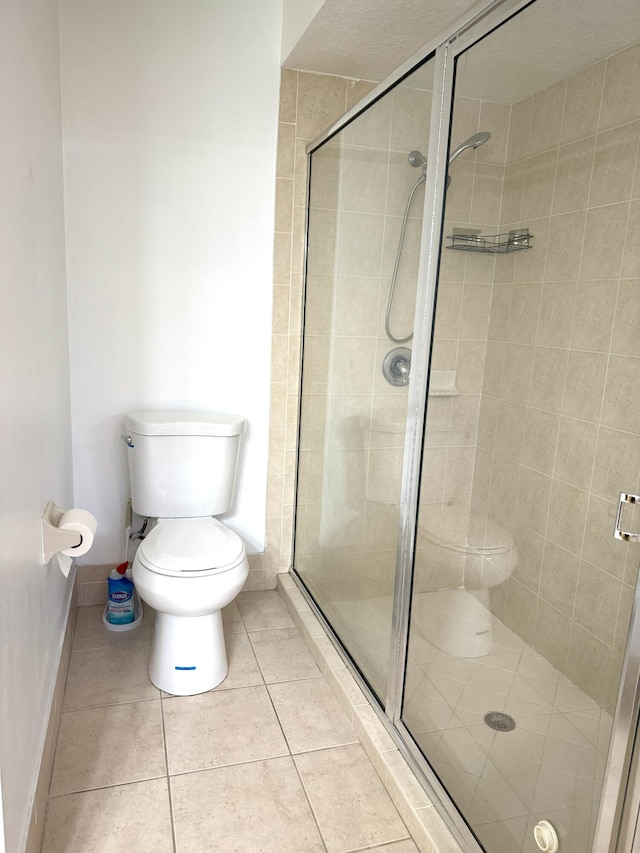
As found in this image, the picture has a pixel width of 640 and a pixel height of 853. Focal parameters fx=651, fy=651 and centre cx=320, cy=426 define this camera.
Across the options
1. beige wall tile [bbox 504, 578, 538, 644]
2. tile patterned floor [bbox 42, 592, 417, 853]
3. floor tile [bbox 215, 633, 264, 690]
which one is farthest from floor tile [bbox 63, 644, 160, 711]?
beige wall tile [bbox 504, 578, 538, 644]

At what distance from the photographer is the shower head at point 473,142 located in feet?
4.78

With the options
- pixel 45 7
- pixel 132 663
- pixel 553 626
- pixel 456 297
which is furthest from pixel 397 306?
pixel 132 663

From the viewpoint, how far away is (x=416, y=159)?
1699 mm

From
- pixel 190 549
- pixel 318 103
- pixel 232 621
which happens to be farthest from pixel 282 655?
pixel 318 103

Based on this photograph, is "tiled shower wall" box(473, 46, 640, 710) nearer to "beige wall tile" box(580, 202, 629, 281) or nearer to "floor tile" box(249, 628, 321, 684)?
"beige wall tile" box(580, 202, 629, 281)

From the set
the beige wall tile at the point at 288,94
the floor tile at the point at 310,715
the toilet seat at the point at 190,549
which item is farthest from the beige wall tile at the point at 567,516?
the beige wall tile at the point at 288,94

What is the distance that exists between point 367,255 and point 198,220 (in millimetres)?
785

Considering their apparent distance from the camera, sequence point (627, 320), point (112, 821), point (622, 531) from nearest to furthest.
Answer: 1. point (622, 531)
2. point (627, 320)
3. point (112, 821)

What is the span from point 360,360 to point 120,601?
1.27 metres

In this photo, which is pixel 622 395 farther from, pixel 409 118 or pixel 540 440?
pixel 409 118

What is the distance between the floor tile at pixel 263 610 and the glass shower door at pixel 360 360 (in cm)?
15

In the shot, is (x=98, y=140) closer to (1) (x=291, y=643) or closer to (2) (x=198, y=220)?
(2) (x=198, y=220)

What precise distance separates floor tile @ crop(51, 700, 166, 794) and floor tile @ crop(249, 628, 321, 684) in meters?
0.40

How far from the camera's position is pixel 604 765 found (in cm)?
112
